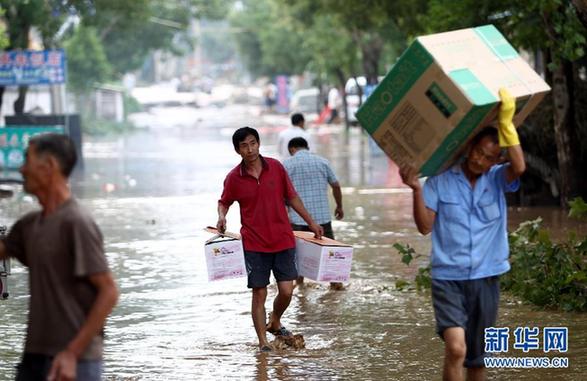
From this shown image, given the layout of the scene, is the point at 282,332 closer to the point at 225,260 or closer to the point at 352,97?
the point at 225,260

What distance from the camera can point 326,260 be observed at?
9.07 m

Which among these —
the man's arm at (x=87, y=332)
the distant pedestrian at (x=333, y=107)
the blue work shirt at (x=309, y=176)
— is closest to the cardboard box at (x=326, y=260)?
the blue work shirt at (x=309, y=176)

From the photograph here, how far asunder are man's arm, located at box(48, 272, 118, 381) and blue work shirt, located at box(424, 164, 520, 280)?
2.02 m

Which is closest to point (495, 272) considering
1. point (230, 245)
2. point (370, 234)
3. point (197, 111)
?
point (230, 245)

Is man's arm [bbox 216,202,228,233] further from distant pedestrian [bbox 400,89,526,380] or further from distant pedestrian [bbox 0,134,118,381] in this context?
distant pedestrian [bbox 0,134,118,381]

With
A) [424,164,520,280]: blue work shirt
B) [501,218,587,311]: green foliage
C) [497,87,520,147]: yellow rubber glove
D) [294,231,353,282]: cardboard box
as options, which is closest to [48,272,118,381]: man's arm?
[424,164,520,280]: blue work shirt

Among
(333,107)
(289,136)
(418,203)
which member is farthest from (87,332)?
(333,107)

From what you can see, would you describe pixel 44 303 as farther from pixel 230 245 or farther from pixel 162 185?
pixel 162 185

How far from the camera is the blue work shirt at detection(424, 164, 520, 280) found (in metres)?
6.14

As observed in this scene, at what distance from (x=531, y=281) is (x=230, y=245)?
2.97 m

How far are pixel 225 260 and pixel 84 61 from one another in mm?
41615

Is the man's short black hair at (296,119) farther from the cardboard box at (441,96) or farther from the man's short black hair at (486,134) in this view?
the man's short black hair at (486,134)

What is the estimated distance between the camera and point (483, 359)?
6.35 metres

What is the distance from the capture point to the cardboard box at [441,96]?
19.0ft
